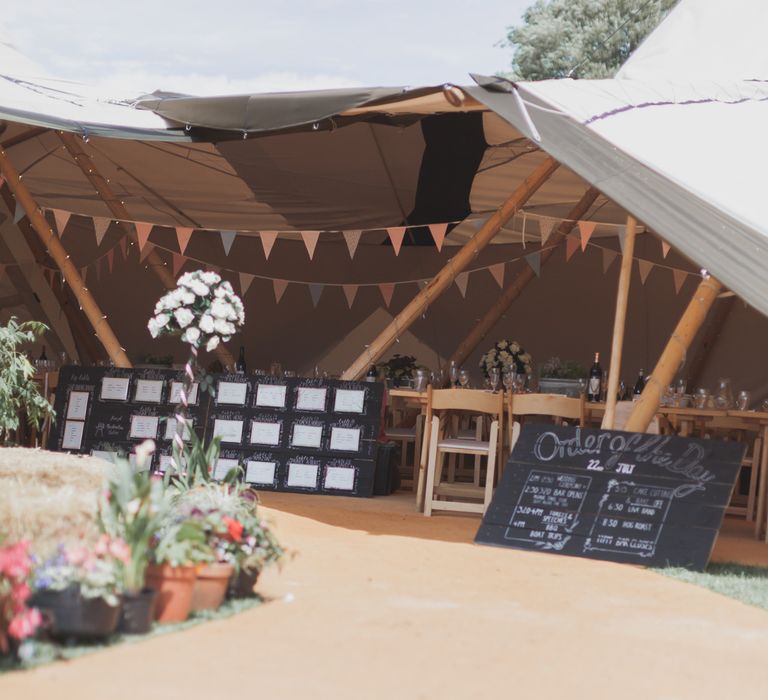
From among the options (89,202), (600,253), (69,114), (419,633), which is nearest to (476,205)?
(600,253)

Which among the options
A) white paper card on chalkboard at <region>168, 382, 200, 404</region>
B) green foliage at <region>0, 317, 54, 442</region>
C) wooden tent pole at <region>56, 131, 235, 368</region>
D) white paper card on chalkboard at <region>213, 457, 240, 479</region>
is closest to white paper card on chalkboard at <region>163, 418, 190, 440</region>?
white paper card on chalkboard at <region>168, 382, 200, 404</region>

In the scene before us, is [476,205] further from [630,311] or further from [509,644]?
[509,644]

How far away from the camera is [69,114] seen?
679 cm

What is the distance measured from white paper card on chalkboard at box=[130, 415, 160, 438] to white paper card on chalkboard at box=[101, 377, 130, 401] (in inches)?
7.2

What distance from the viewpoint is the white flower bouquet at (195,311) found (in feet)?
19.2

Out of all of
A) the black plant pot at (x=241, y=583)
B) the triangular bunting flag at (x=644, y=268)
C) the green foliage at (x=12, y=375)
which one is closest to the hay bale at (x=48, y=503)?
the black plant pot at (x=241, y=583)

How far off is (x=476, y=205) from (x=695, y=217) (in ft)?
14.5

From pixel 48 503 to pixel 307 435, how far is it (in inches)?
157

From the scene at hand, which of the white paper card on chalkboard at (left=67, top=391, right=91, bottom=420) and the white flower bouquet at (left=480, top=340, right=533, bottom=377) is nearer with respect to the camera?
the white paper card on chalkboard at (left=67, top=391, right=91, bottom=420)

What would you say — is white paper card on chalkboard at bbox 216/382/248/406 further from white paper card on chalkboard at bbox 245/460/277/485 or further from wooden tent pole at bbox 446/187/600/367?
wooden tent pole at bbox 446/187/600/367

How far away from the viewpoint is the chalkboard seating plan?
7523 mm

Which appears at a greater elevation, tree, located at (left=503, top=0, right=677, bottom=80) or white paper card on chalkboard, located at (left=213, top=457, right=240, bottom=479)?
tree, located at (left=503, top=0, right=677, bottom=80)

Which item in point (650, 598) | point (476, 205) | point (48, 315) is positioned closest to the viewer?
point (650, 598)

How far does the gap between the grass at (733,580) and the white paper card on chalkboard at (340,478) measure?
2590 millimetres
